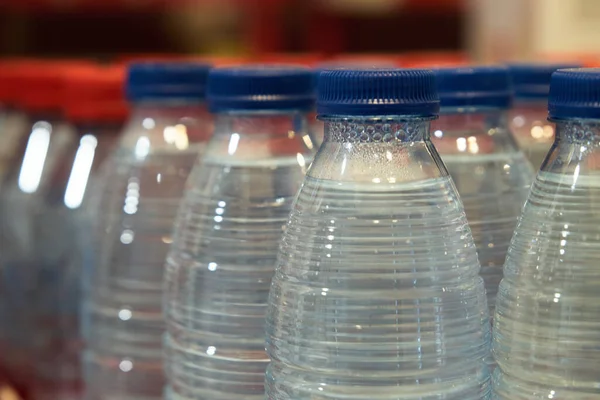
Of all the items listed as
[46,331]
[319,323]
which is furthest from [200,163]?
[46,331]

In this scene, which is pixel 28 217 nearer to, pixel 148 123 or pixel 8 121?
pixel 8 121

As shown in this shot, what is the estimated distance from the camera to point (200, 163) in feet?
3.26

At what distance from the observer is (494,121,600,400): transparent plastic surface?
707mm

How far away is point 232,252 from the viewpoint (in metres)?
0.92

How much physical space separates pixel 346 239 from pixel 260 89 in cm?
23

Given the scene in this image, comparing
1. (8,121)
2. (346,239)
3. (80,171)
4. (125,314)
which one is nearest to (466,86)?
(346,239)

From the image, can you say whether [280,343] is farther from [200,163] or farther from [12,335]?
[12,335]

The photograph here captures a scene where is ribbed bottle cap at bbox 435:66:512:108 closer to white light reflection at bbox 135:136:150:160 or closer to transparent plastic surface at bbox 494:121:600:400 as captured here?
transparent plastic surface at bbox 494:121:600:400

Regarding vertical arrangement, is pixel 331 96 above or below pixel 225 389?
above

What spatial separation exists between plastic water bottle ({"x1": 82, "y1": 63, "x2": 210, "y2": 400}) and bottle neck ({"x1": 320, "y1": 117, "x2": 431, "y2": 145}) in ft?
1.49

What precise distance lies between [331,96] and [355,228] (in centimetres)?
10

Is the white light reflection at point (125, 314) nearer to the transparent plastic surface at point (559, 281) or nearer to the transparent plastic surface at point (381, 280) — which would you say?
the transparent plastic surface at point (381, 280)

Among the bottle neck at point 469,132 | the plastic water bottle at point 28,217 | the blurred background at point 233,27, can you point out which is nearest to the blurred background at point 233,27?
the blurred background at point 233,27

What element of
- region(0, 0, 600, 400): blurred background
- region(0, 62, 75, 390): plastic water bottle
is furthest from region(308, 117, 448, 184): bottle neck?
region(0, 0, 600, 400): blurred background
